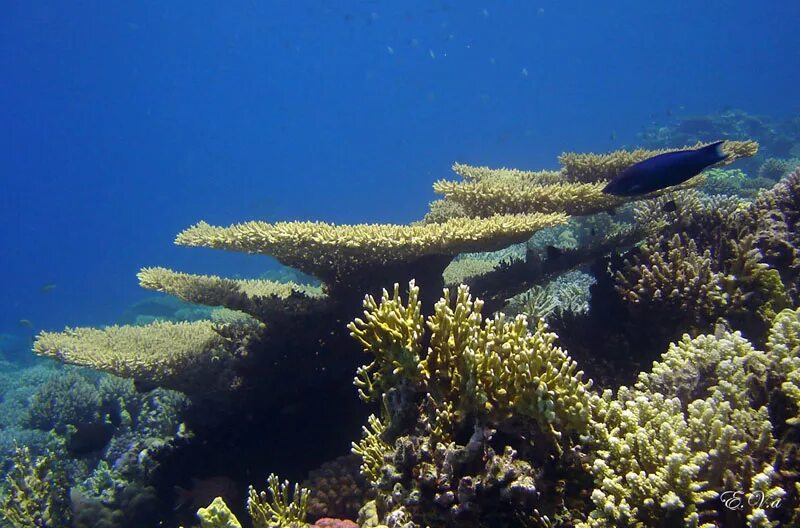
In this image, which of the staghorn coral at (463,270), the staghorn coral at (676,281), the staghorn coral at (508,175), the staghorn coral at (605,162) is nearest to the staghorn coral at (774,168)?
the staghorn coral at (605,162)

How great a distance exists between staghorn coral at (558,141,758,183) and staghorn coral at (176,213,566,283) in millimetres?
1950

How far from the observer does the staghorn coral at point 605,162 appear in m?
5.43

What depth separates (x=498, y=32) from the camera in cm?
14962

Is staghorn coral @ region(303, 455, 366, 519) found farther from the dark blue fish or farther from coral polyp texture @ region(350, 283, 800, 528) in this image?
the dark blue fish

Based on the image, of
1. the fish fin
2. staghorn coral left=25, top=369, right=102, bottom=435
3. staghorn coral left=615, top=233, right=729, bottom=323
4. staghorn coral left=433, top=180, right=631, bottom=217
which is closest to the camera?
the fish fin

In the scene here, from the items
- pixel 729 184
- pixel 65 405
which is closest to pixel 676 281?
pixel 65 405

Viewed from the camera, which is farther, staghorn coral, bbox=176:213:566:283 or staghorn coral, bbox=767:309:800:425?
staghorn coral, bbox=176:213:566:283

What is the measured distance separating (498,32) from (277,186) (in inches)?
3661

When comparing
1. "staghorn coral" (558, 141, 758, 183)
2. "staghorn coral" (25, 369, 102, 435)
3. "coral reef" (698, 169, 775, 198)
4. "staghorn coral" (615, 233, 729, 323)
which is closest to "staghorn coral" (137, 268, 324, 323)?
"staghorn coral" (615, 233, 729, 323)

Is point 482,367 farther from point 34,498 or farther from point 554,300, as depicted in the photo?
point 34,498

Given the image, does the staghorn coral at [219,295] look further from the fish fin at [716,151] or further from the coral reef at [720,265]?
the fish fin at [716,151]

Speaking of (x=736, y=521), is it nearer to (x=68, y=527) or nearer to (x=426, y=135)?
(x=68, y=527)

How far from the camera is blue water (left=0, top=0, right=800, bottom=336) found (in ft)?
285

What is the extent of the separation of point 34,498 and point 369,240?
467cm
